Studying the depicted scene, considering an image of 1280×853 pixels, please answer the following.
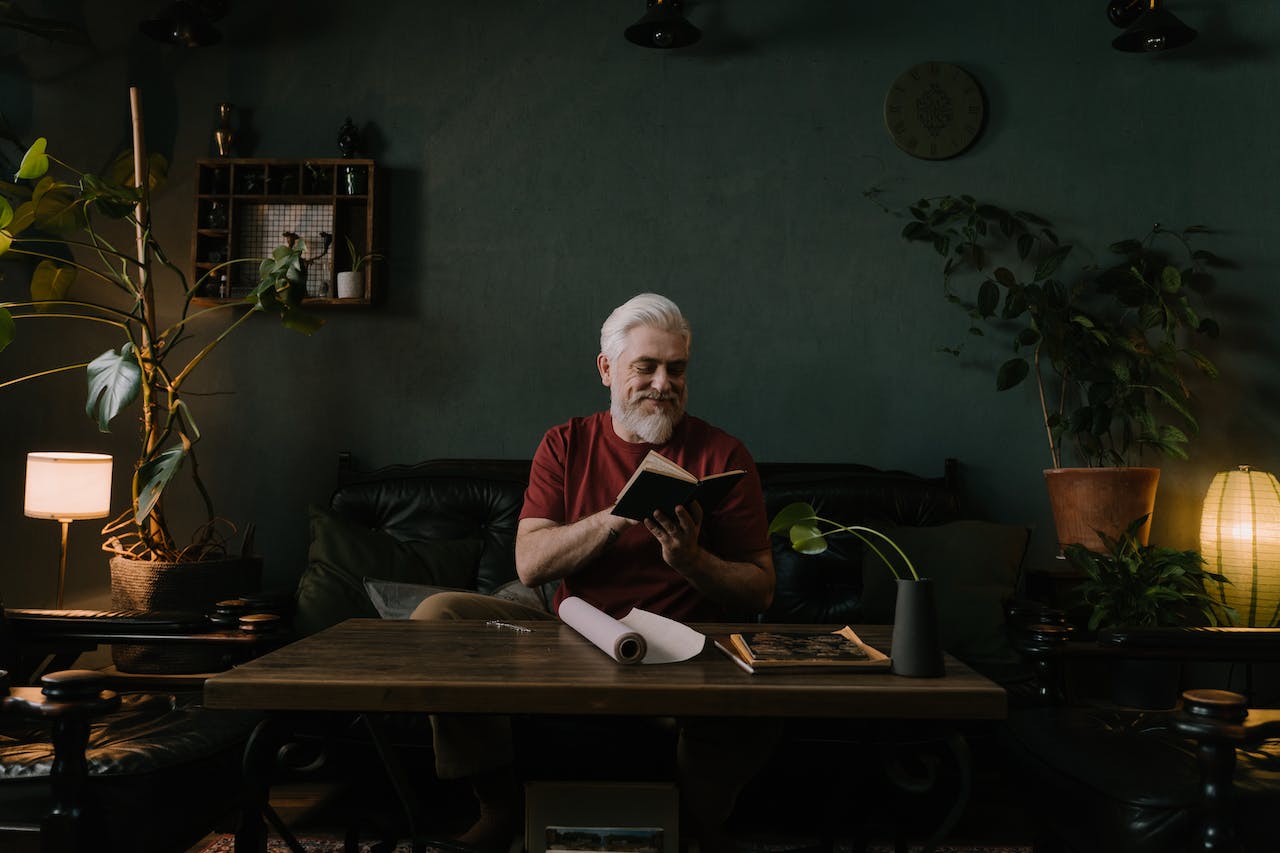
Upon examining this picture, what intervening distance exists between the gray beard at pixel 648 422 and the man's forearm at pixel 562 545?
0.88 ft

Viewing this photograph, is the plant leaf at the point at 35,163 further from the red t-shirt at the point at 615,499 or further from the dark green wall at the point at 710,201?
the red t-shirt at the point at 615,499

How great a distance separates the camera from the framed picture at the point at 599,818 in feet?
4.83

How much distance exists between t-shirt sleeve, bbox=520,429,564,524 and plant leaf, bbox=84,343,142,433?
121 centimetres

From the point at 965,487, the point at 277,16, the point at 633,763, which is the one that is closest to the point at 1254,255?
the point at 965,487

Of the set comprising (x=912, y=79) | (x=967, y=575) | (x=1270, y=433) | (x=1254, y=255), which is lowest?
(x=967, y=575)

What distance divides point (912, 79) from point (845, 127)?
28 cm

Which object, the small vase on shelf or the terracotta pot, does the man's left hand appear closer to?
the small vase on shelf

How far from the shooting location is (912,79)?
334cm

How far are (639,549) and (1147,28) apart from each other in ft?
8.28

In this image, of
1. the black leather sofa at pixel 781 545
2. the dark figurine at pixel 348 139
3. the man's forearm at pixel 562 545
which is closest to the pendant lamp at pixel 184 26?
the dark figurine at pixel 348 139

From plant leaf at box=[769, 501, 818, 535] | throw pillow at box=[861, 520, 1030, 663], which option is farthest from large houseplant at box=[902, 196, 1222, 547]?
plant leaf at box=[769, 501, 818, 535]

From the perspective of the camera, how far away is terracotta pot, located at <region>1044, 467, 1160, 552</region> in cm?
292

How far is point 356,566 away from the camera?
107 inches

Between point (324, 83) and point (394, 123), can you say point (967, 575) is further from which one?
point (324, 83)
